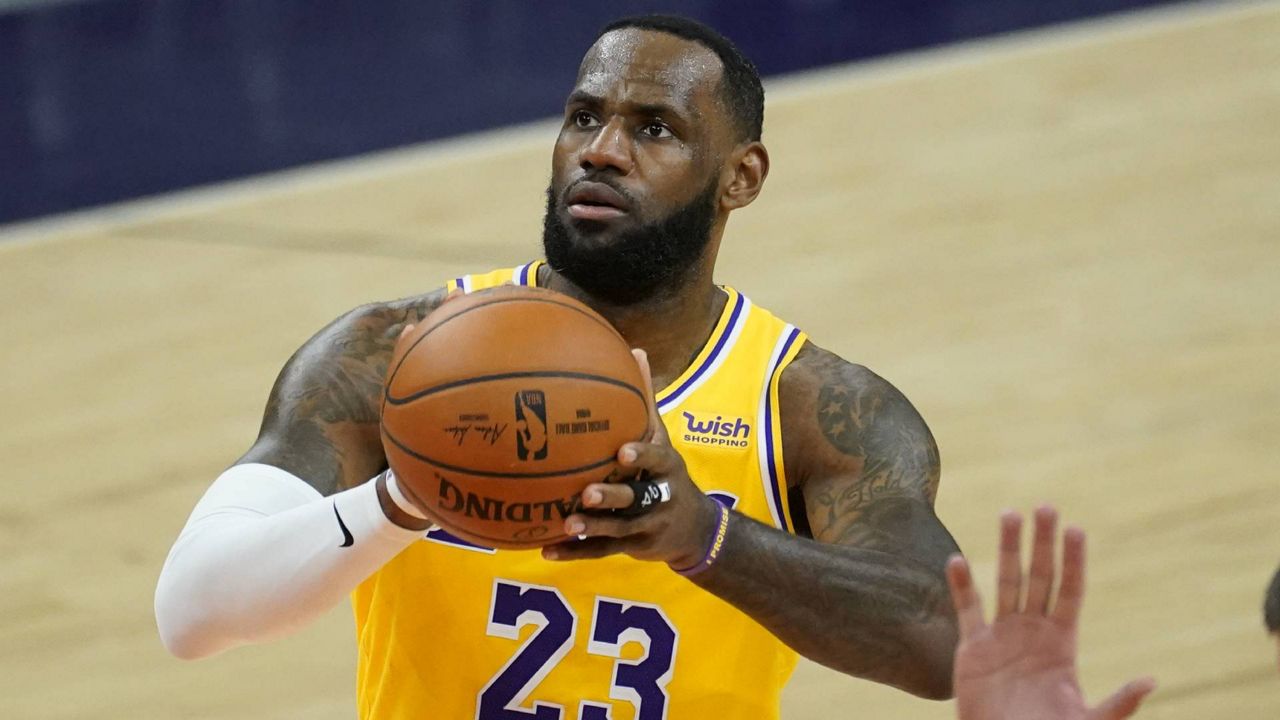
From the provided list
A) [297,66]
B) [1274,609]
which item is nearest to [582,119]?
[1274,609]

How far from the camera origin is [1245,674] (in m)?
6.50

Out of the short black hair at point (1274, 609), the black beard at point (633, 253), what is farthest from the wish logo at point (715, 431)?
the short black hair at point (1274, 609)

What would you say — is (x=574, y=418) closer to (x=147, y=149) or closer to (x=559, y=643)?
(x=559, y=643)

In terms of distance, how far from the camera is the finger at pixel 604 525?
3.22 m

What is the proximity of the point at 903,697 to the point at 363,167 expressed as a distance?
518 cm

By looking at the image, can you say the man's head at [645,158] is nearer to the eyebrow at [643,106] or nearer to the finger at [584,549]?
the eyebrow at [643,106]

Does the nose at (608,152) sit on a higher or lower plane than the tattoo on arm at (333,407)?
higher

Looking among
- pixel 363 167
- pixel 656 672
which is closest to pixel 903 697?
pixel 656 672

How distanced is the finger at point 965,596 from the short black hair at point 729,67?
1.55 m

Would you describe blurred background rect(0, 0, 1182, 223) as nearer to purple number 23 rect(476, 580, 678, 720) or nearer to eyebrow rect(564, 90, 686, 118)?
eyebrow rect(564, 90, 686, 118)

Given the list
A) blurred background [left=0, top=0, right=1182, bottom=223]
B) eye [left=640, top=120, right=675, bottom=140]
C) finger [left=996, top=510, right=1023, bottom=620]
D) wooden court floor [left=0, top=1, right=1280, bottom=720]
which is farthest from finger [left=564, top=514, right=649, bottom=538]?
blurred background [left=0, top=0, right=1182, bottom=223]

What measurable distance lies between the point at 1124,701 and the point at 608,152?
5.58 feet

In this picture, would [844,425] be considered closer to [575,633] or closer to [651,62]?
[575,633]

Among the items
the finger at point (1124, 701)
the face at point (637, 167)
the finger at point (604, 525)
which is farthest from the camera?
the face at point (637, 167)
